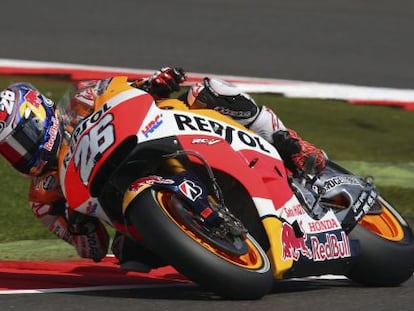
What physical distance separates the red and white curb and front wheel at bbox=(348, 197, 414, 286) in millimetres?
5312

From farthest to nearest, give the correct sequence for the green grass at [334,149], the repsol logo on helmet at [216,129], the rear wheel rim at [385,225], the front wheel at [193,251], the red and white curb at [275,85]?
the red and white curb at [275,85]
the green grass at [334,149]
the rear wheel rim at [385,225]
the repsol logo on helmet at [216,129]
the front wheel at [193,251]

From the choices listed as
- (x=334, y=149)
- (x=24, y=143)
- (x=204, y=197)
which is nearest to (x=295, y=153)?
(x=204, y=197)

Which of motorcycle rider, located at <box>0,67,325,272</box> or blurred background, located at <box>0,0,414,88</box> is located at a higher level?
motorcycle rider, located at <box>0,67,325,272</box>

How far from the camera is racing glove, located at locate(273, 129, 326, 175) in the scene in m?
5.69

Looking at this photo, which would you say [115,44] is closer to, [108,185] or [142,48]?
[142,48]

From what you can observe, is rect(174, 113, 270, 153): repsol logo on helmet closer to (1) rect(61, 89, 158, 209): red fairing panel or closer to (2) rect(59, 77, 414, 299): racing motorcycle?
(2) rect(59, 77, 414, 299): racing motorcycle

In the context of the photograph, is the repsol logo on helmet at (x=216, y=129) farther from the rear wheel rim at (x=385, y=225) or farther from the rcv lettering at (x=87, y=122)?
the rear wheel rim at (x=385, y=225)

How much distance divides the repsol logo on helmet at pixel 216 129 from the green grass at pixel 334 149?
1796 millimetres

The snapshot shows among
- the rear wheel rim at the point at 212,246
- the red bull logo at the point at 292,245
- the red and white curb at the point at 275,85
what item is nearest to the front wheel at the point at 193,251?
the rear wheel rim at the point at 212,246

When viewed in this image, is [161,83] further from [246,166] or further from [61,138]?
[246,166]

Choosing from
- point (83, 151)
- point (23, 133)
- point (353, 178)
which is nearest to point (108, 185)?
point (83, 151)

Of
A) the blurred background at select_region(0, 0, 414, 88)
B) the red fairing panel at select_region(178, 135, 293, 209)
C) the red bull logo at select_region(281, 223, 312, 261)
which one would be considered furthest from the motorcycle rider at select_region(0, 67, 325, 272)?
the blurred background at select_region(0, 0, 414, 88)

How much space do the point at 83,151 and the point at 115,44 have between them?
807 centimetres

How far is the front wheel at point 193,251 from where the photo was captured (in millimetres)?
4781
